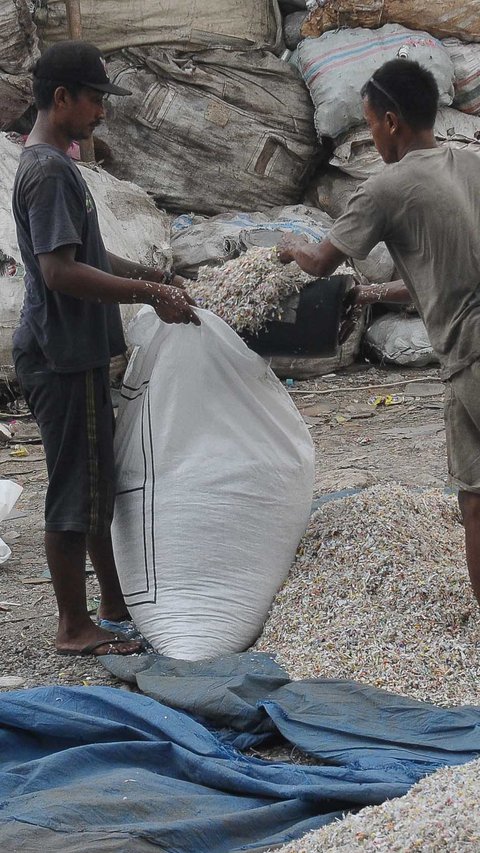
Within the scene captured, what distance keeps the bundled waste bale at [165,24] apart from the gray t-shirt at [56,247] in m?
4.26

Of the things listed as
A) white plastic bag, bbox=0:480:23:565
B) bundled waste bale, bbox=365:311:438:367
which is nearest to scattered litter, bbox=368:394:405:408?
bundled waste bale, bbox=365:311:438:367

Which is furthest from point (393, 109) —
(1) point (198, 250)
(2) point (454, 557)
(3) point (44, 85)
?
(1) point (198, 250)

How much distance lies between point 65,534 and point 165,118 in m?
4.39

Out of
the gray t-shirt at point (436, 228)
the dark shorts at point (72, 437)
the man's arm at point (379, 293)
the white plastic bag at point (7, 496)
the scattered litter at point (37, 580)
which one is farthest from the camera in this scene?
the white plastic bag at point (7, 496)

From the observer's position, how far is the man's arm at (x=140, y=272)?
3.30 meters

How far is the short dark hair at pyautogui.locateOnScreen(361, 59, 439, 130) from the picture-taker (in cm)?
290

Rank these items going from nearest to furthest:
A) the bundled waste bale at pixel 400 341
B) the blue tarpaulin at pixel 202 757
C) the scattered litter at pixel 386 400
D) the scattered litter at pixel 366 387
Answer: the blue tarpaulin at pixel 202 757, the scattered litter at pixel 386 400, the scattered litter at pixel 366 387, the bundled waste bale at pixel 400 341

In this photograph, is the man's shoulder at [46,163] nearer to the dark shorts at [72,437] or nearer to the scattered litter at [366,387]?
the dark shorts at [72,437]

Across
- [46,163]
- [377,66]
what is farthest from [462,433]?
[377,66]

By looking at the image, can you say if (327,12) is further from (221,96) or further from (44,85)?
(44,85)

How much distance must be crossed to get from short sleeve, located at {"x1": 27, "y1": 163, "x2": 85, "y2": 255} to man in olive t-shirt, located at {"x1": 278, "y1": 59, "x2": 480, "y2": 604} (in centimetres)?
64

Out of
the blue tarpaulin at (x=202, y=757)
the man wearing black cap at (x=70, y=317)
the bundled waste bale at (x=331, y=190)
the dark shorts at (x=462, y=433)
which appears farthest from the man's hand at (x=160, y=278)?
the bundled waste bale at (x=331, y=190)

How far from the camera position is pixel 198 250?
655 centimetres

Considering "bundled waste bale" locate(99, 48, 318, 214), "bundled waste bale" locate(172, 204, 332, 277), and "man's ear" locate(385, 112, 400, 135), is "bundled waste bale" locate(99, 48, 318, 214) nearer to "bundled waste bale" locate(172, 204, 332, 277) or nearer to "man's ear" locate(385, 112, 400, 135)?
"bundled waste bale" locate(172, 204, 332, 277)
